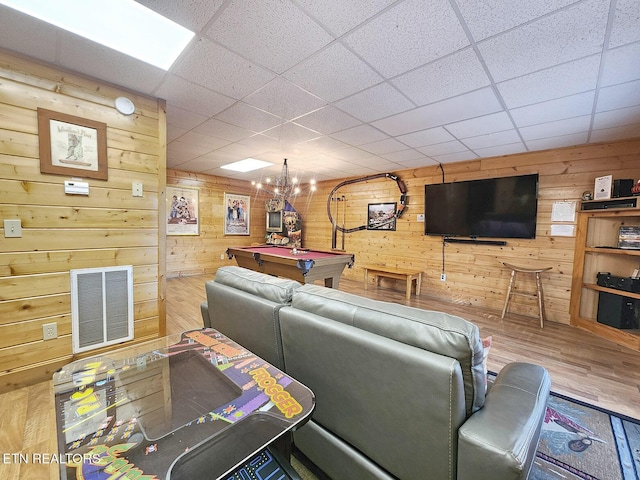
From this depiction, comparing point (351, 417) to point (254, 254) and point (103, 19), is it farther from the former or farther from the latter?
point (254, 254)

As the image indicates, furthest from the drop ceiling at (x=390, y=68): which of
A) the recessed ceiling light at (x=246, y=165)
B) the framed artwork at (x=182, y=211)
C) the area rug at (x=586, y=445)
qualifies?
the framed artwork at (x=182, y=211)

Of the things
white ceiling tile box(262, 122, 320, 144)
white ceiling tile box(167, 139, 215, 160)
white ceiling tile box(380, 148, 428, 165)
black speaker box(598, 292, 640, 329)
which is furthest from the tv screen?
white ceiling tile box(167, 139, 215, 160)

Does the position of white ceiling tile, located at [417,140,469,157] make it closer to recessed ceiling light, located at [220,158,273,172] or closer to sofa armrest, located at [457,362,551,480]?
recessed ceiling light, located at [220,158,273,172]

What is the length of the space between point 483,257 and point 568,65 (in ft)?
9.74

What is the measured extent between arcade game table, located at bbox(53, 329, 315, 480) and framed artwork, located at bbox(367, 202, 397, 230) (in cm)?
452

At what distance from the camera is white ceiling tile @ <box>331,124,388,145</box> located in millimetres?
3055

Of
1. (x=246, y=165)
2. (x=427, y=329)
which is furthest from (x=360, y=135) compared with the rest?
(x=427, y=329)

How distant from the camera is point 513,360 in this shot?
98.2 inches

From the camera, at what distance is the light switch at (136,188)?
2.37 m

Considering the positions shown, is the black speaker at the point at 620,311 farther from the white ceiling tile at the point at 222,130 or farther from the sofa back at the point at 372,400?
the white ceiling tile at the point at 222,130

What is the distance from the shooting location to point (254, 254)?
14.0ft

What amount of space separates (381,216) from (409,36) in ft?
13.2

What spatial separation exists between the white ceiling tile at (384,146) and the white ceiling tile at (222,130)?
5.30 ft

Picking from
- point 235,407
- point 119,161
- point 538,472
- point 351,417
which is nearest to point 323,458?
point 351,417
